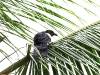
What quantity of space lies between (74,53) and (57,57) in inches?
2.6

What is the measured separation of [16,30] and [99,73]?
32 cm

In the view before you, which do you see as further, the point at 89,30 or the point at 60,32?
the point at 89,30

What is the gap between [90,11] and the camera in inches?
38.4

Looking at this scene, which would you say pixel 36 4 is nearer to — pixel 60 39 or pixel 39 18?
pixel 39 18

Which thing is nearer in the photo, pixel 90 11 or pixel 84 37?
pixel 90 11

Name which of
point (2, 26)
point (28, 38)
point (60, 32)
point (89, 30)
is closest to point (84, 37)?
point (89, 30)

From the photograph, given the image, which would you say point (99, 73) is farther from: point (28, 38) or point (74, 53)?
point (28, 38)

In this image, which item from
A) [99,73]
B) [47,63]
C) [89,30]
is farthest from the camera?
[89,30]

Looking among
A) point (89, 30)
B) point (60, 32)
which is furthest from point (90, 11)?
point (89, 30)

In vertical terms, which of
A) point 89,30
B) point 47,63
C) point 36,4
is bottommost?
point 47,63

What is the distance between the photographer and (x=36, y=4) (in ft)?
3.08

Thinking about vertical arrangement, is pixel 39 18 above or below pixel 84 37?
above

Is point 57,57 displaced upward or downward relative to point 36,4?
downward

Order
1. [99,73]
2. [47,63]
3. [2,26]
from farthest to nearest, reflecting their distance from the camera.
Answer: [47,63], [99,73], [2,26]
